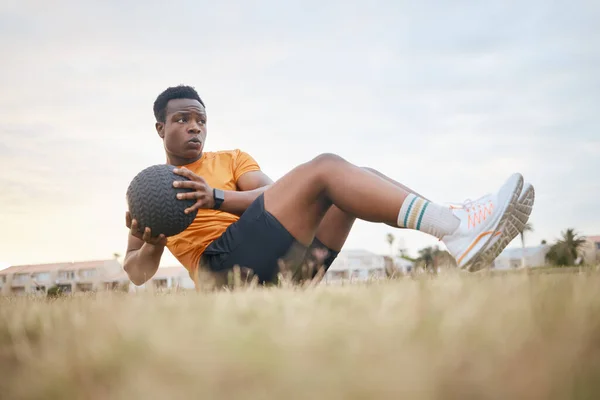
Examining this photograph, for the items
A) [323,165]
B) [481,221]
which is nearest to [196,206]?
[323,165]

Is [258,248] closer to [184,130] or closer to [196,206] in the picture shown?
[196,206]

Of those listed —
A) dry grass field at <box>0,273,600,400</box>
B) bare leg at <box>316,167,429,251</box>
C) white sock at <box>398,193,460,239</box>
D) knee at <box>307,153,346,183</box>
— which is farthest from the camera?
bare leg at <box>316,167,429,251</box>

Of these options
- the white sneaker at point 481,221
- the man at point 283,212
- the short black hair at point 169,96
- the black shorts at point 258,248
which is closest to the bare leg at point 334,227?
the man at point 283,212

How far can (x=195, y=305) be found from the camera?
2369mm

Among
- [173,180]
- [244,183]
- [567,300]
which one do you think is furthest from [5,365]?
[244,183]

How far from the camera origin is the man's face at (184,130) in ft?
16.0

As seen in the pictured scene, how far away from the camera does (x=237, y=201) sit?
423 centimetres

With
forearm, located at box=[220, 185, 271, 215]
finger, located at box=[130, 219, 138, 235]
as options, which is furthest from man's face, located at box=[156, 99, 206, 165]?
finger, located at box=[130, 219, 138, 235]

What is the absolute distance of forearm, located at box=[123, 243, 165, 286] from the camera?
A: 433 centimetres

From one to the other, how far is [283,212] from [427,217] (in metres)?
1.10

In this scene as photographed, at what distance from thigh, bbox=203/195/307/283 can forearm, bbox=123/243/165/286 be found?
570 millimetres

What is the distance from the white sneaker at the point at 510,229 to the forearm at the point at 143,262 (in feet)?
8.56

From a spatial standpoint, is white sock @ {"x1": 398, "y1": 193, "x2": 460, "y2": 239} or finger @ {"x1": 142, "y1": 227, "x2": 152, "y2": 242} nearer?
white sock @ {"x1": 398, "y1": 193, "x2": 460, "y2": 239}

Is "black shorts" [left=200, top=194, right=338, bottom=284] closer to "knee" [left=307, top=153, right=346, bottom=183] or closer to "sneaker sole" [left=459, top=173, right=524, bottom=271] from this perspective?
"knee" [left=307, top=153, right=346, bottom=183]
